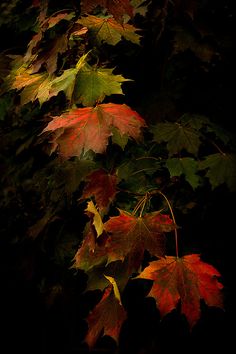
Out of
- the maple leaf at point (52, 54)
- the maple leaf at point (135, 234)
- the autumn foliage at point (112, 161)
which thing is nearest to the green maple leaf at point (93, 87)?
the autumn foliage at point (112, 161)

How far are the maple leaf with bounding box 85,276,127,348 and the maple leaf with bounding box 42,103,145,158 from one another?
579 millimetres

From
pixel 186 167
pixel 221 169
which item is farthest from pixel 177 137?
pixel 221 169

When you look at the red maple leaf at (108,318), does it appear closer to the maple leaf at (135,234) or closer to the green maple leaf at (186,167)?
the maple leaf at (135,234)

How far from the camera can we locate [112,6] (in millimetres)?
1560

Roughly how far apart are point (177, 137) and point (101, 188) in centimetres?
72

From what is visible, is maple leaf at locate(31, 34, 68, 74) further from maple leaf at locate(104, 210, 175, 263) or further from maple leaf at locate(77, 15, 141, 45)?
maple leaf at locate(104, 210, 175, 263)

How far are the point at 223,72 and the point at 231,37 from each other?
312 millimetres

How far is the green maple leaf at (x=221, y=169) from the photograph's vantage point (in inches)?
83.0

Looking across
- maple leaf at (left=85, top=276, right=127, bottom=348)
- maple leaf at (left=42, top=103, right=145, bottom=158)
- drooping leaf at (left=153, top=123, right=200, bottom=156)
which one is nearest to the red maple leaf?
maple leaf at (left=85, top=276, right=127, bottom=348)

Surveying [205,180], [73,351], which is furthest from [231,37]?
[73,351]

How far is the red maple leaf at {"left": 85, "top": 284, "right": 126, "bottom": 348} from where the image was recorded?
1503mm

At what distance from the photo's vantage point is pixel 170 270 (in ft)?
5.07

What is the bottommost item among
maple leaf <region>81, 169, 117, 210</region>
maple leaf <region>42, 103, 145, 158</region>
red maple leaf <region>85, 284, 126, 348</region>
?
red maple leaf <region>85, 284, 126, 348</region>

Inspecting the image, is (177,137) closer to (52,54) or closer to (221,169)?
(221,169)
